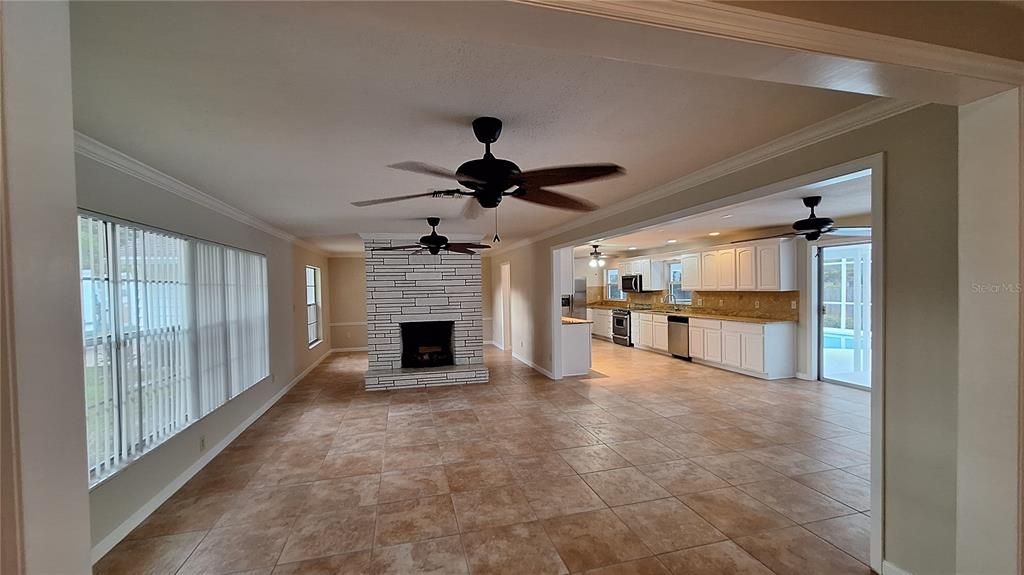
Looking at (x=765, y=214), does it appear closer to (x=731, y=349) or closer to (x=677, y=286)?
(x=731, y=349)

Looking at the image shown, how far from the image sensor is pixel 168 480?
2934mm

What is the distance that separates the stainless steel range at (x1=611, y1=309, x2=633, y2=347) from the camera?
967 centimetres

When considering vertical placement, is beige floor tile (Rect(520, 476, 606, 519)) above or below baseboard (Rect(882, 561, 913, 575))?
below

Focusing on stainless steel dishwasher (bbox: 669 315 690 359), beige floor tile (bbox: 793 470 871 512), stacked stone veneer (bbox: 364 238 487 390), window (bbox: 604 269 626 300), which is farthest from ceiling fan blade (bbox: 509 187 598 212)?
window (bbox: 604 269 626 300)

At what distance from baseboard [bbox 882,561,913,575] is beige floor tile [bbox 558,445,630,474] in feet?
5.16

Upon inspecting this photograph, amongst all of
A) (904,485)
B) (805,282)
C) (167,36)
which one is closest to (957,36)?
(904,485)

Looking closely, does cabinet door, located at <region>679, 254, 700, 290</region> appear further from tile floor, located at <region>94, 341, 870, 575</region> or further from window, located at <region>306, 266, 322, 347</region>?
window, located at <region>306, 266, 322, 347</region>

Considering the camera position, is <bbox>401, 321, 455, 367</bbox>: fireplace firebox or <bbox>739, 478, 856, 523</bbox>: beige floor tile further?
<bbox>401, 321, 455, 367</bbox>: fireplace firebox

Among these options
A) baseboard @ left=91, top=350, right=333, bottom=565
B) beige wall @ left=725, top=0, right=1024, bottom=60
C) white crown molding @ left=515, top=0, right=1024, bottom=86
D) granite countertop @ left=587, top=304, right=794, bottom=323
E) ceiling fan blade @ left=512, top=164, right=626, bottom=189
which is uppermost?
beige wall @ left=725, top=0, right=1024, bottom=60

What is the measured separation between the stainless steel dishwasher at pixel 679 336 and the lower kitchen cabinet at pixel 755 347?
55 cm

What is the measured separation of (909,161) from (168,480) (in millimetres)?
4978

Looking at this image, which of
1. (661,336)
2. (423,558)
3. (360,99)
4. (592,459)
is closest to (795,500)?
(592,459)

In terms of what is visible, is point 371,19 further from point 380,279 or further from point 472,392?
point 380,279

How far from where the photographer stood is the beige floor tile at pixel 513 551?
7.00 ft
